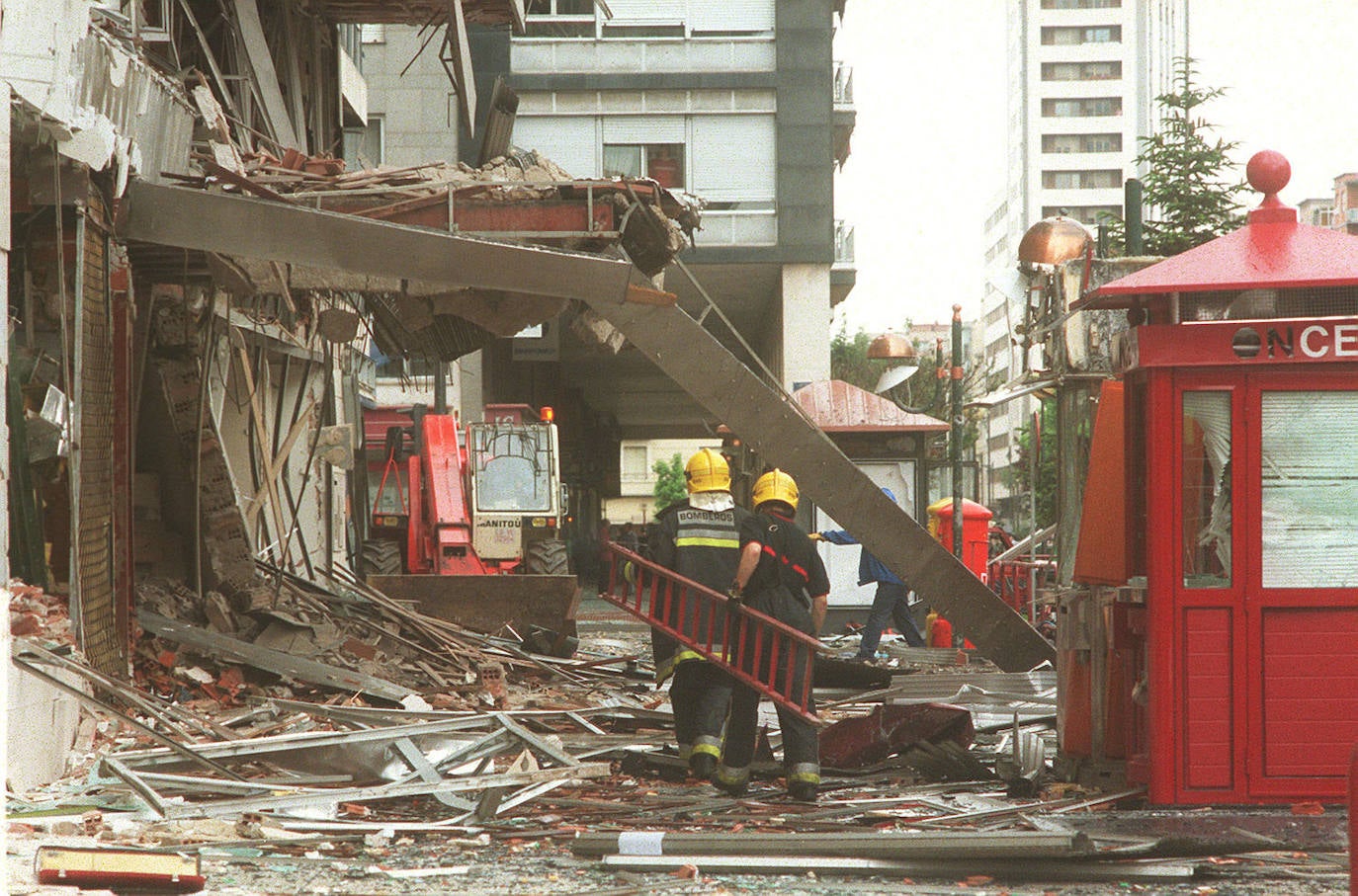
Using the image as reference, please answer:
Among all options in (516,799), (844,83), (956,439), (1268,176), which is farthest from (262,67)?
(844,83)

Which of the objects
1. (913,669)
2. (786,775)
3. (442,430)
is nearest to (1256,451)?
(786,775)

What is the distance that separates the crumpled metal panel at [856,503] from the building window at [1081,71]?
10274 cm

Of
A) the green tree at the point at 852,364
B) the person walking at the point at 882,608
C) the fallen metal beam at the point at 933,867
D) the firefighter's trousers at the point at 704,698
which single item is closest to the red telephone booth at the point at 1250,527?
the fallen metal beam at the point at 933,867

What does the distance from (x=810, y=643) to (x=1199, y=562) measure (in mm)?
2009

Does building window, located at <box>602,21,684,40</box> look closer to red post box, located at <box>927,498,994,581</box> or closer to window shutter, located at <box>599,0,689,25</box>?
window shutter, located at <box>599,0,689,25</box>

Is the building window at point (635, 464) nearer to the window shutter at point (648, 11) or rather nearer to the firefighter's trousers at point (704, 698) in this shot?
the window shutter at point (648, 11)

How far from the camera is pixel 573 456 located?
49938mm

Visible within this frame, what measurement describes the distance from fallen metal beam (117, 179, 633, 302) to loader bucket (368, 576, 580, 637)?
24.2ft

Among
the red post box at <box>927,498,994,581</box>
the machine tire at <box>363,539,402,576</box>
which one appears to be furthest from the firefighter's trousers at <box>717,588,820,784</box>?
the machine tire at <box>363,539,402,576</box>

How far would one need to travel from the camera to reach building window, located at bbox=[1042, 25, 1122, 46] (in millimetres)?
106688

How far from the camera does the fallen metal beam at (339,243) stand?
9.76 meters

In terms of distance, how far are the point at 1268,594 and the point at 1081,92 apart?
348 ft

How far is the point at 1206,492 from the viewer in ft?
26.2

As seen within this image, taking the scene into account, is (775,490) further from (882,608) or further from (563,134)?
(563,134)
